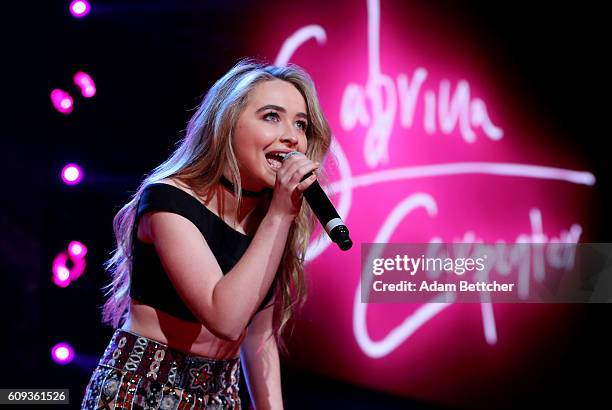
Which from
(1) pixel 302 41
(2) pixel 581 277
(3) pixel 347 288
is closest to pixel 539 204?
(2) pixel 581 277

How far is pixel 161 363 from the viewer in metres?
1.30

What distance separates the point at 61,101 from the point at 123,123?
314 millimetres

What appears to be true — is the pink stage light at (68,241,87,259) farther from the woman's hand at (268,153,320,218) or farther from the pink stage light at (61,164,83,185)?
the woman's hand at (268,153,320,218)

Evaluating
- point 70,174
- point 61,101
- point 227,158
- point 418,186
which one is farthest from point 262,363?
point 418,186

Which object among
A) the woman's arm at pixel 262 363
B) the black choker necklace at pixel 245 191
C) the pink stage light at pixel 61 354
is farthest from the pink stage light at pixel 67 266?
the black choker necklace at pixel 245 191

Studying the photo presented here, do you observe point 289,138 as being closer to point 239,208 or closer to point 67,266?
point 239,208

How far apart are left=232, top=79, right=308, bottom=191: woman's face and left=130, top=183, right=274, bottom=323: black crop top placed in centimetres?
14

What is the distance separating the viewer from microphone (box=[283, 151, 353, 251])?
112 cm

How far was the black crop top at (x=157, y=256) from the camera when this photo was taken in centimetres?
129

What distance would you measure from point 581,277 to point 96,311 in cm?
254

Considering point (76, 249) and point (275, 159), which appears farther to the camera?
point (76, 249)

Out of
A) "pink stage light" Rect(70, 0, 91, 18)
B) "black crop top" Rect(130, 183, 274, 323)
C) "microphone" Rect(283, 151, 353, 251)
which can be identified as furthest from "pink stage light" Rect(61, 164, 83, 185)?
"microphone" Rect(283, 151, 353, 251)

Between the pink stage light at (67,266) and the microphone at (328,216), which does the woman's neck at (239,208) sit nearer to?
the microphone at (328,216)

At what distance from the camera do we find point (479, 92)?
3426 millimetres
